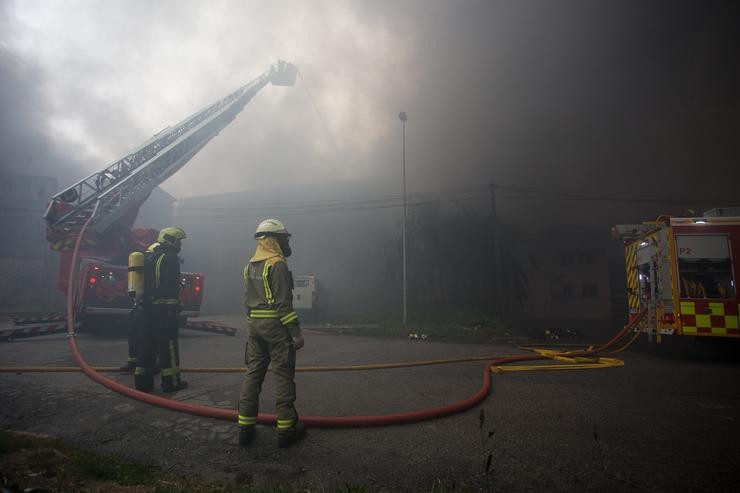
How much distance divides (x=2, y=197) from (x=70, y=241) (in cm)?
2642

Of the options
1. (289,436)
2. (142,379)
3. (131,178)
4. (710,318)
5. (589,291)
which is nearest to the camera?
(289,436)

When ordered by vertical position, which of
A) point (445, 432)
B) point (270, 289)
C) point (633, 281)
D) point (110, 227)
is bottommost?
point (445, 432)

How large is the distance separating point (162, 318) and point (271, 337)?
80.0 inches

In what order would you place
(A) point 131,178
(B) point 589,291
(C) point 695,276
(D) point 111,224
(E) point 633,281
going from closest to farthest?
(C) point 695,276, (E) point 633,281, (D) point 111,224, (A) point 131,178, (B) point 589,291

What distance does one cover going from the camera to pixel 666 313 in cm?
705

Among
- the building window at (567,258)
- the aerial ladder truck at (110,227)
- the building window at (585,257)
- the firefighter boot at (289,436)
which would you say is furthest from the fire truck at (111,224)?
the building window at (585,257)

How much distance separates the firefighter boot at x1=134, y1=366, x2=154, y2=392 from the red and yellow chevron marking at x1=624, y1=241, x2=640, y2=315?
30.0 ft

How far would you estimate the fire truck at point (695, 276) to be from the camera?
6.76 meters

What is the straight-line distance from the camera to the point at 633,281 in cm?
839

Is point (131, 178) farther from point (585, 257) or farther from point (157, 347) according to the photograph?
point (585, 257)


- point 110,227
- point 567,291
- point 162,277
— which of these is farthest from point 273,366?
point 567,291

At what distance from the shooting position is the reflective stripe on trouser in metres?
2.68

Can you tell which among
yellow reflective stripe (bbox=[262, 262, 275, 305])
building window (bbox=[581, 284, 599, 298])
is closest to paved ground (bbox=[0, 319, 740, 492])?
yellow reflective stripe (bbox=[262, 262, 275, 305])

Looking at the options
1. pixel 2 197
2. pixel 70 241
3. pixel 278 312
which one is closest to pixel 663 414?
pixel 278 312
